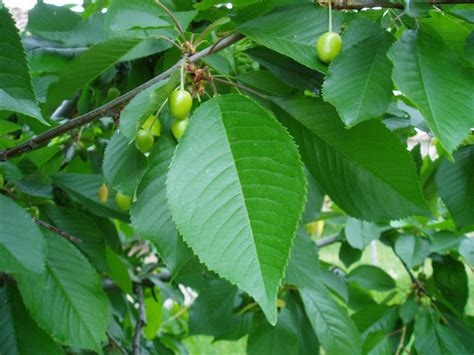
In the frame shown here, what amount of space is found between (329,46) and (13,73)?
348 millimetres

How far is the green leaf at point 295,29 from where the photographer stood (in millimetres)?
643

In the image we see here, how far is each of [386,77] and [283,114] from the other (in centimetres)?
15

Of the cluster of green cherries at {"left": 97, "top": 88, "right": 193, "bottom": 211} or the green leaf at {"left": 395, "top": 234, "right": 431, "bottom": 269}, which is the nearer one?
the cluster of green cherries at {"left": 97, "top": 88, "right": 193, "bottom": 211}

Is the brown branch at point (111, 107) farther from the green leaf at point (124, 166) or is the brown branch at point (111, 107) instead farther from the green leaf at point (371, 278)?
the green leaf at point (371, 278)

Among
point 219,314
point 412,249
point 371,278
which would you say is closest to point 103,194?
point 219,314

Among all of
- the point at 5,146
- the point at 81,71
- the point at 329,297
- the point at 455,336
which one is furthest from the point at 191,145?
the point at 455,336

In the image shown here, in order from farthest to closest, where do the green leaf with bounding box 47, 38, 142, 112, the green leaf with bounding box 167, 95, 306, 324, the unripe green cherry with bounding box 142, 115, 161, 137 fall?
the green leaf with bounding box 47, 38, 142, 112, the unripe green cherry with bounding box 142, 115, 161, 137, the green leaf with bounding box 167, 95, 306, 324

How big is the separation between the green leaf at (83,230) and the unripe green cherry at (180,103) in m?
0.55

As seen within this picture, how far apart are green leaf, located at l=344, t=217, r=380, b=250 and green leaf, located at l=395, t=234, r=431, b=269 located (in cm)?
7

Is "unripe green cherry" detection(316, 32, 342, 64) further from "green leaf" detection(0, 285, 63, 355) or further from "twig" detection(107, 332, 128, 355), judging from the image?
"twig" detection(107, 332, 128, 355)

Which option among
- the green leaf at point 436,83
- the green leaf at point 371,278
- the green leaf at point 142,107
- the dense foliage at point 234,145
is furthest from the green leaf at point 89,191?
the green leaf at point 371,278

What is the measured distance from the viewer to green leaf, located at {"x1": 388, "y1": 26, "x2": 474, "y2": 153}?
55cm

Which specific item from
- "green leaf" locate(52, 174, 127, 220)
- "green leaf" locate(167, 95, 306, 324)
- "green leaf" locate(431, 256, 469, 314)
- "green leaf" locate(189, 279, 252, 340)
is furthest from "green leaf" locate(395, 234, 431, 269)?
"green leaf" locate(167, 95, 306, 324)

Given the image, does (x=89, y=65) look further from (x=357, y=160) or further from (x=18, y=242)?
(x=357, y=160)
